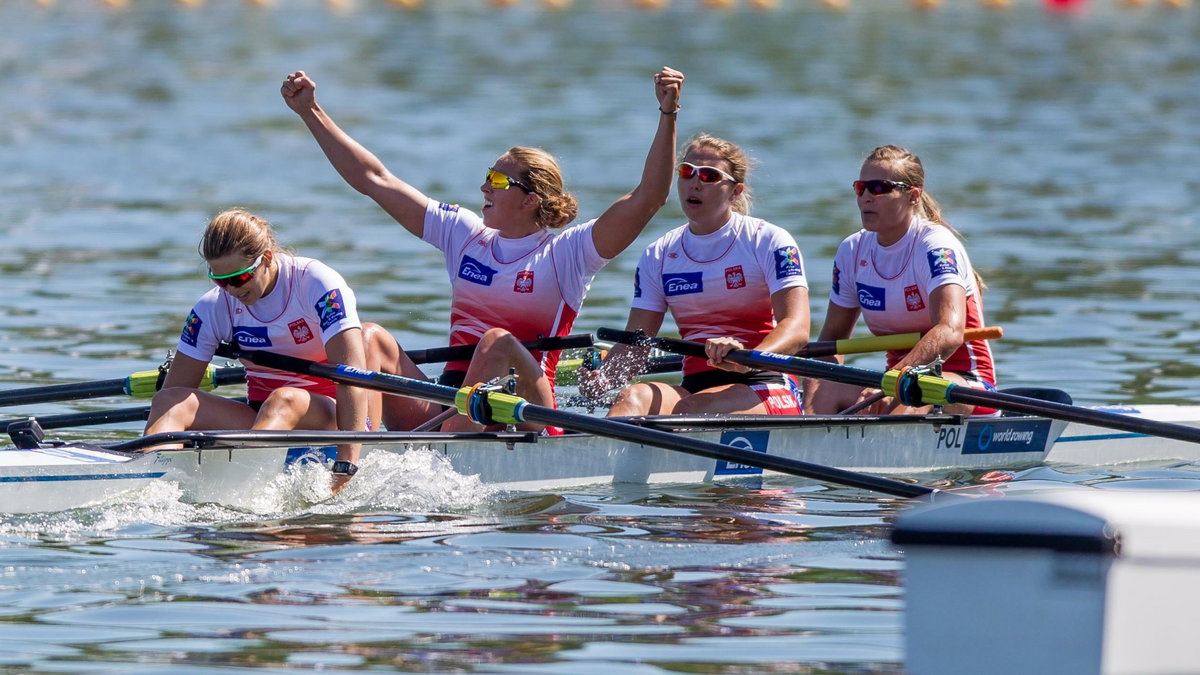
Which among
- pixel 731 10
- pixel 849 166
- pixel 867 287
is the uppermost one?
pixel 731 10

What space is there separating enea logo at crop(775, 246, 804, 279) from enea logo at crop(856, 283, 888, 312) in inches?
21.3

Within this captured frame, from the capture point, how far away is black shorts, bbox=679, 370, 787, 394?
323 inches

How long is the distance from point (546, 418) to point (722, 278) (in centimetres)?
153

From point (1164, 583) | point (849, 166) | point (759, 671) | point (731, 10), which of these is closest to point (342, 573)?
point (759, 671)

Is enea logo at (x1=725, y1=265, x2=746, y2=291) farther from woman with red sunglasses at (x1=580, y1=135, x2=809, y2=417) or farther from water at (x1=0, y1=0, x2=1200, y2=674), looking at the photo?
water at (x1=0, y1=0, x2=1200, y2=674)

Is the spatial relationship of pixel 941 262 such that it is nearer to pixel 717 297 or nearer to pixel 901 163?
pixel 901 163

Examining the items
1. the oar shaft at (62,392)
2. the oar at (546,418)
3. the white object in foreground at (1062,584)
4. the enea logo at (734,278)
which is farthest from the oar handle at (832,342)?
the white object in foreground at (1062,584)

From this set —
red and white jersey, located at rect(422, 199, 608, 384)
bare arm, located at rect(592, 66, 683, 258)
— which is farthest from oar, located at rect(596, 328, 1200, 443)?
bare arm, located at rect(592, 66, 683, 258)

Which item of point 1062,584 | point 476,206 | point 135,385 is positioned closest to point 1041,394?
point 135,385

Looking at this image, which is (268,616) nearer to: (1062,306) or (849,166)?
(1062,306)

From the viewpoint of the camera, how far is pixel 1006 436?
8.42 m

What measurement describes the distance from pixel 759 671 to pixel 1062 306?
8.98m

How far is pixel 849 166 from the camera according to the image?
2097cm

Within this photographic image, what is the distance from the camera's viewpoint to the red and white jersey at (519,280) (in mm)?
7809
